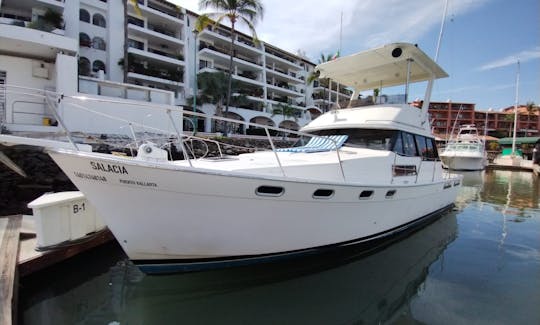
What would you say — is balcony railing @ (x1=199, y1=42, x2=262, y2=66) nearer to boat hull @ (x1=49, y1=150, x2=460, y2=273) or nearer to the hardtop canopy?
the hardtop canopy

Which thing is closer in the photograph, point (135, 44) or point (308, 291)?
point (308, 291)

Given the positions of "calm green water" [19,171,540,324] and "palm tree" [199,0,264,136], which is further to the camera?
"palm tree" [199,0,264,136]

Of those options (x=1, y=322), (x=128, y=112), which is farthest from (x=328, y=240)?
(x=128, y=112)

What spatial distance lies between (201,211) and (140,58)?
27.3 m

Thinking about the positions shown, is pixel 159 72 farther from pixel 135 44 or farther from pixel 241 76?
pixel 241 76

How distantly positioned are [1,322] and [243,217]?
8.67ft

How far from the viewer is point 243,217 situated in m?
3.85

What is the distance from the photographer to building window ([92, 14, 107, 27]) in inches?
939

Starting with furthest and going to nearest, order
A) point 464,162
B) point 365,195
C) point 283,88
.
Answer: point 283,88
point 464,162
point 365,195

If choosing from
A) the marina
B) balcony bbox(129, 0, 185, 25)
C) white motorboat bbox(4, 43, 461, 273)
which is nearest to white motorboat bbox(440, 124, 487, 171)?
the marina

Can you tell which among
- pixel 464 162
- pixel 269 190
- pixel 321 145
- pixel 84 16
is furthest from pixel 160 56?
pixel 464 162

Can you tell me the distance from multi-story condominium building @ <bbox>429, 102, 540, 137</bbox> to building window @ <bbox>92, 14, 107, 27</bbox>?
6771 cm

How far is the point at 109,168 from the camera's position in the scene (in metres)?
3.39

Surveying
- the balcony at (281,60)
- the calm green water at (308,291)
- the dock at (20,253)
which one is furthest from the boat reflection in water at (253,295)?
the balcony at (281,60)
